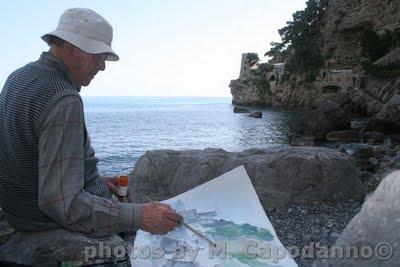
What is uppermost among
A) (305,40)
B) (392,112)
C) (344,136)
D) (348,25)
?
(348,25)

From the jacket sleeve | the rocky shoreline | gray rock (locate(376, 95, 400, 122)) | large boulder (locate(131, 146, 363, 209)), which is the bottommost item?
the rocky shoreline

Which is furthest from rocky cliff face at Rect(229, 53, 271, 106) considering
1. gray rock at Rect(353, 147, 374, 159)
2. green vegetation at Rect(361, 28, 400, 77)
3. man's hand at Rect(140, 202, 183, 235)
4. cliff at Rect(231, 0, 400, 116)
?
man's hand at Rect(140, 202, 183, 235)

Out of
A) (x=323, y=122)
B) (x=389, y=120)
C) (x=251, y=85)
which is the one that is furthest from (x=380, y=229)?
(x=251, y=85)

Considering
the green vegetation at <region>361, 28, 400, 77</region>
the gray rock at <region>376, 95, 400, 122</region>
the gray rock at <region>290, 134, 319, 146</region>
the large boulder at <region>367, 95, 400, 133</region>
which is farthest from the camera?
the green vegetation at <region>361, 28, 400, 77</region>

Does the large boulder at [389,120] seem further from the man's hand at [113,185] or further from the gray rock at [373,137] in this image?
the man's hand at [113,185]

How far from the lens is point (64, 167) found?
72.7 inches

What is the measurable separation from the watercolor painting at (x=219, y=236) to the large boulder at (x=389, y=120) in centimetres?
2728

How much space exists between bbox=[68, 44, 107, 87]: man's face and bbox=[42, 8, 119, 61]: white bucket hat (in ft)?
0.22

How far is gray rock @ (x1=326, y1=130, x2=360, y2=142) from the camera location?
2701 cm

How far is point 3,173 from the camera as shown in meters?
2.09

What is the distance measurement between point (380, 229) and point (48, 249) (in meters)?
1.77

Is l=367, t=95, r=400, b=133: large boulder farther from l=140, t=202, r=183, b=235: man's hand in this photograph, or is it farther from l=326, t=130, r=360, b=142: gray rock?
l=140, t=202, r=183, b=235: man's hand

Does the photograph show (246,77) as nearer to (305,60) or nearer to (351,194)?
(305,60)

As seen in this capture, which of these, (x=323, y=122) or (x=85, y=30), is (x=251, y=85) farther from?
(x=85, y=30)
